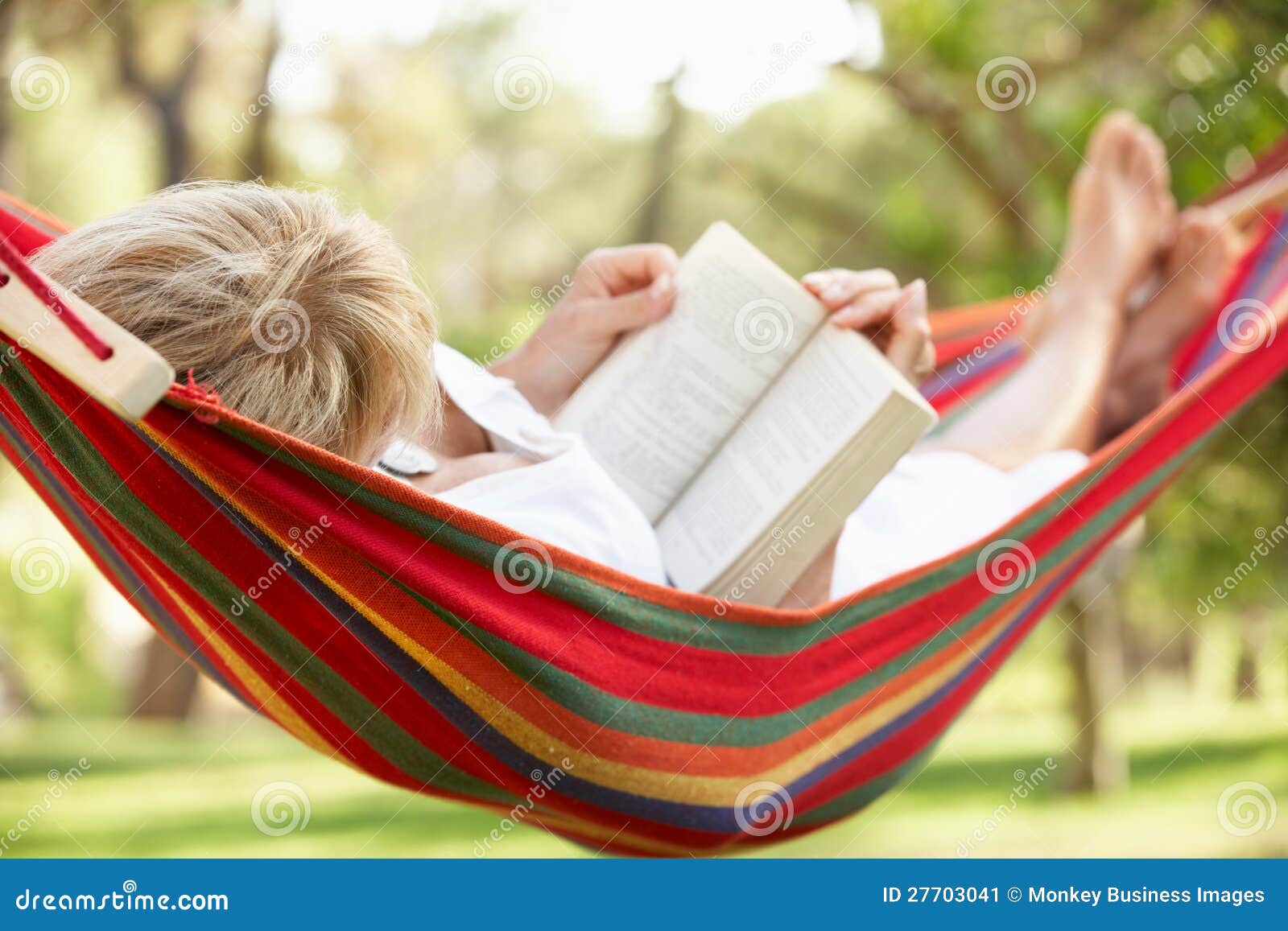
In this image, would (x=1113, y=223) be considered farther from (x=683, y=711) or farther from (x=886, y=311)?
(x=683, y=711)

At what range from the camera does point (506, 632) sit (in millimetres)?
1104

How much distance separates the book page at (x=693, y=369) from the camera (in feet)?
4.46

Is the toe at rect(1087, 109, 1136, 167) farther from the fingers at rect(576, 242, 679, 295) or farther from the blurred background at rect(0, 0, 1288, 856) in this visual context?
the fingers at rect(576, 242, 679, 295)

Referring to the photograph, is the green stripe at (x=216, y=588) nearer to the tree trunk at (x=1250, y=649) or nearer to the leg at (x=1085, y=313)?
the leg at (x=1085, y=313)

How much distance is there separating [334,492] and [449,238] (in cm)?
824

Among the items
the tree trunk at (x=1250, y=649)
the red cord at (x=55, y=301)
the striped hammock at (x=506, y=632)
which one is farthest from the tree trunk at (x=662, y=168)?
the red cord at (x=55, y=301)

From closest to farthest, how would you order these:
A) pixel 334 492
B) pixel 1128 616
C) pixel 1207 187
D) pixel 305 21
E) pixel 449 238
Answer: pixel 334 492
pixel 1207 187
pixel 305 21
pixel 1128 616
pixel 449 238

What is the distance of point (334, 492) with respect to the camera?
1018 millimetres

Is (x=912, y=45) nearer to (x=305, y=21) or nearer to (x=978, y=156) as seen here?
(x=978, y=156)

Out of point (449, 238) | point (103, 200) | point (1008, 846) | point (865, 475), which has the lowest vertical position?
point (103, 200)

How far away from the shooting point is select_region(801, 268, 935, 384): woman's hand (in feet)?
4.28

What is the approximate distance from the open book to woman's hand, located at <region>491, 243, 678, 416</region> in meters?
0.03
